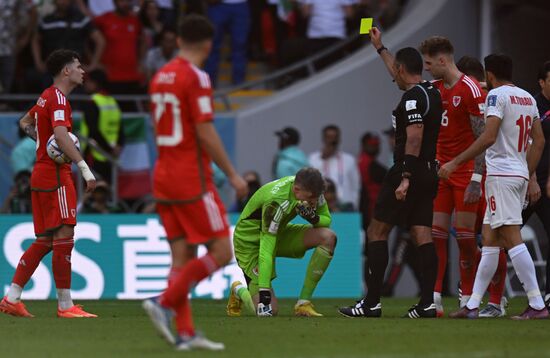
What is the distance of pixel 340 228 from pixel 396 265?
214 centimetres

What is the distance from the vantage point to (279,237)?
13.3m

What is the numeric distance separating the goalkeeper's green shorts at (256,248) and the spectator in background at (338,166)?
239 inches

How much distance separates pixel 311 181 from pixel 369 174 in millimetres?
7690

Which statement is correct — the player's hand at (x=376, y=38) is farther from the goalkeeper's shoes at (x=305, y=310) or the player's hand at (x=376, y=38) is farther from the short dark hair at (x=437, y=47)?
the goalkeeper's shoes at (x=305, y=310)

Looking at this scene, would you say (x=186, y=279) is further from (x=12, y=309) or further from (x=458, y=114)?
(x=458, y=114)

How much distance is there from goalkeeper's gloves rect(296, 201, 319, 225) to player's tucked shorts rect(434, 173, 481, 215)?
3.78 feet

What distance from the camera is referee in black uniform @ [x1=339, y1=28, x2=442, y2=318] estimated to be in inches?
468

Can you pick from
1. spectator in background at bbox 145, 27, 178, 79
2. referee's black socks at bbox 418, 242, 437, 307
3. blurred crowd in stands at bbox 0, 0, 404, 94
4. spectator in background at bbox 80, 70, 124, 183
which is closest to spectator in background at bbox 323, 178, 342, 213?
spectator in background at bbox 80, 70, 124, 183

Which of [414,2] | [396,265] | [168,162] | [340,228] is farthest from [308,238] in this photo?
[414,2]

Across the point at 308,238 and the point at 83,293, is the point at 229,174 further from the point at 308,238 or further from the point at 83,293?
the point at 83,293

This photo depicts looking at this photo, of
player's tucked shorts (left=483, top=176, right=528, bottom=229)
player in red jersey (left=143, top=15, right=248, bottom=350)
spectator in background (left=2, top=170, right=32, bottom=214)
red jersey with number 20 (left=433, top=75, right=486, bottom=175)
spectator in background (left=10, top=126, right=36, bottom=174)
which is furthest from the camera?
spectator in background (left=10, top=126, right=36, bottom=174)

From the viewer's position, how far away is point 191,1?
71.3 feet

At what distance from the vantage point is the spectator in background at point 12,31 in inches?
793

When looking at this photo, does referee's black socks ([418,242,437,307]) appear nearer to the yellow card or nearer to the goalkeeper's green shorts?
the goalkeeper's green shorts
